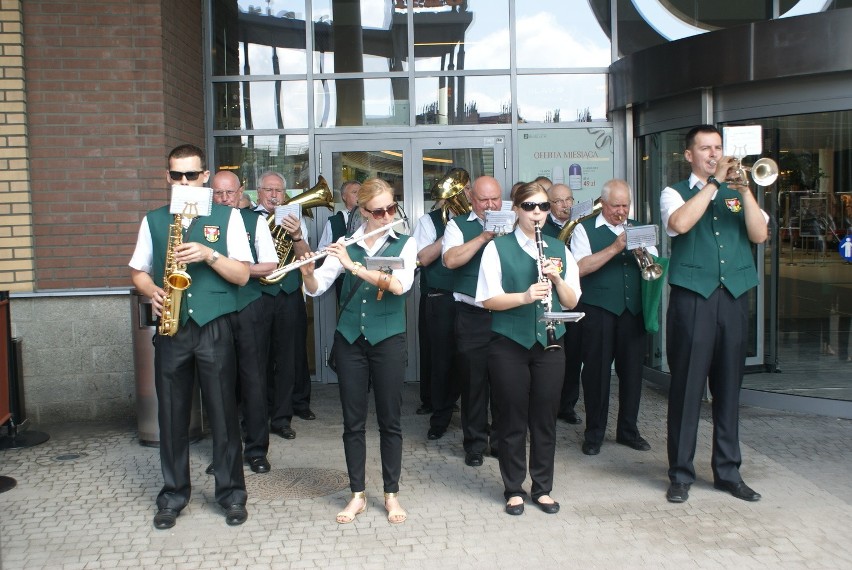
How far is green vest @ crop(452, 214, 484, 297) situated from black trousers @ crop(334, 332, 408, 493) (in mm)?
1163

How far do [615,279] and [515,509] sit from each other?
1.96 m

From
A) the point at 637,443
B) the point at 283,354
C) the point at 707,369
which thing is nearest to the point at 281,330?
the point at 283,354

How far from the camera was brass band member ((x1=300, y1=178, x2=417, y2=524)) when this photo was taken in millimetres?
4770

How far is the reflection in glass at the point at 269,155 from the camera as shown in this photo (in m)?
8.59

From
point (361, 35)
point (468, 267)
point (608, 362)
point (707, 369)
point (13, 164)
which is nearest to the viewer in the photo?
point (707, 369)

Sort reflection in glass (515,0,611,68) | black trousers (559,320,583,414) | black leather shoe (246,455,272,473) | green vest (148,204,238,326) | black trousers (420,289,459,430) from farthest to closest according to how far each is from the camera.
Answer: reflection in glass (515,0,611,68) → black trousers (559,320,583,414) → black trousers (420,289,459,430) → black leather shoe (246,455,272,473) → green vest (148,204,238,326)

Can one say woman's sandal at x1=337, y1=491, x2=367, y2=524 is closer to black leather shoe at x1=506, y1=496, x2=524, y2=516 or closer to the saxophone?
black leather shoe at x1=506, y1=496, x2=524, y2=516

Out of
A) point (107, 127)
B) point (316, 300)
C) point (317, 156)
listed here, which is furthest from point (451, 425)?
point (107, 127)

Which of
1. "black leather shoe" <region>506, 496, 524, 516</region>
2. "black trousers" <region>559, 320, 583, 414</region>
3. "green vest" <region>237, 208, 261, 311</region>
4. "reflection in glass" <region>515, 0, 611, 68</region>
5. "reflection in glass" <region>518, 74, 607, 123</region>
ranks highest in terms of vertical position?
"reflection in glass" <region>515, 0, 611, 68</region>

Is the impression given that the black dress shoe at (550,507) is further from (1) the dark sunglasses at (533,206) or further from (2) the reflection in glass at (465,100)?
(2) the reflection in glass at (465,100)

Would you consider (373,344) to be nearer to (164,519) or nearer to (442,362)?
(164,519)

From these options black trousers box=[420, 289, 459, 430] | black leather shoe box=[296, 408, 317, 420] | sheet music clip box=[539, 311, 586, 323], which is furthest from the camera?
black leather shoe box=[296, 408, 317, 420]

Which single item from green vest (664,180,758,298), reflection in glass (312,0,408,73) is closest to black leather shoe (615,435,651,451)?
green vest (664,180,758,298)

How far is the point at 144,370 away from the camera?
6426mm
